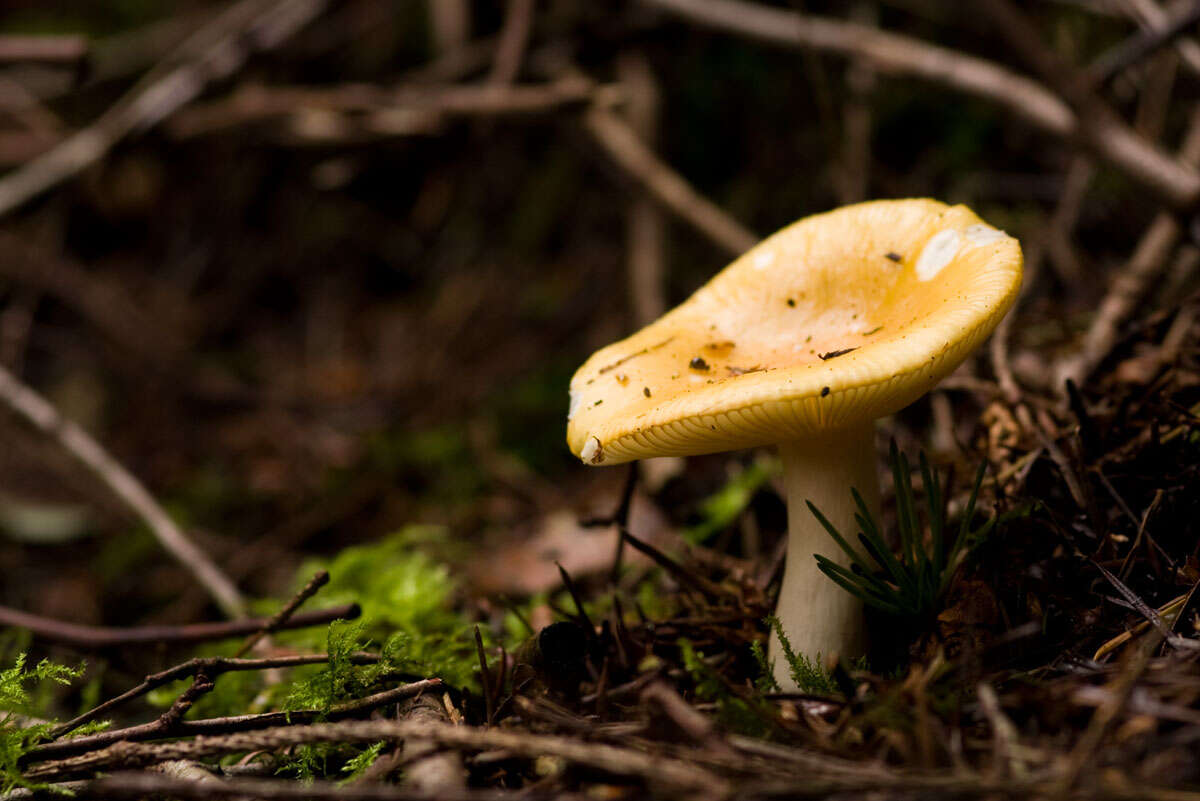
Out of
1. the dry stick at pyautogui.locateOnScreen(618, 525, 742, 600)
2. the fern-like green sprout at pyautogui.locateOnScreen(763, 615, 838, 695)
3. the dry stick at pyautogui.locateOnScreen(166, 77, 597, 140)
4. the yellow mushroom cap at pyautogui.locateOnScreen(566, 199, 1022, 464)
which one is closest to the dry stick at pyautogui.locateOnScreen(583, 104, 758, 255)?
the dry stick at pyautogui.locateOnScreen(166, 77, 597, 140)

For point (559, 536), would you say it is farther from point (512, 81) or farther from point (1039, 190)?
point (1039, 190)

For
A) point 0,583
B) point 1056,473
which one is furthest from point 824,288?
point 0,583

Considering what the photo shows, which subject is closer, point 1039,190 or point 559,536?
point 559,536

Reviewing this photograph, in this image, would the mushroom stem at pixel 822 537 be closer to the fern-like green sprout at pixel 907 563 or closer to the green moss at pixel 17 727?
the fern-like green sprout at pixel 907 563

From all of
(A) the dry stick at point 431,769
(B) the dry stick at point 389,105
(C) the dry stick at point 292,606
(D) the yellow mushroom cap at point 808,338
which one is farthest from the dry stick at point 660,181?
(A) the dry stick at point 431,769

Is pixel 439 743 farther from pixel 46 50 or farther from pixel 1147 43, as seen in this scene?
pixel 46 50
